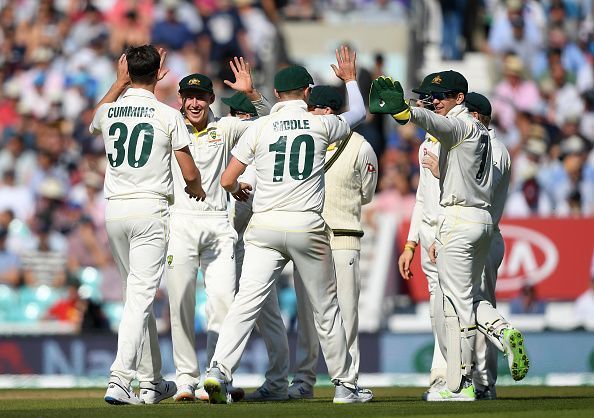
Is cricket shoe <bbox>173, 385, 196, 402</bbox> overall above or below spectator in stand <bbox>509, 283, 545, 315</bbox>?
below

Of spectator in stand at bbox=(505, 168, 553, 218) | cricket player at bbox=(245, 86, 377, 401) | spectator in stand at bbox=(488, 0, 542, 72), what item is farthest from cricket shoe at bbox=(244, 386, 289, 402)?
spectator in stand at bbox=(488, 0, 542, 72)

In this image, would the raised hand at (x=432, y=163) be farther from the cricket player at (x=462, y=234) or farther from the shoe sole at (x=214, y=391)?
the shoe sole at (x=214, y=391)

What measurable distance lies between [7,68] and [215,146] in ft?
42.0

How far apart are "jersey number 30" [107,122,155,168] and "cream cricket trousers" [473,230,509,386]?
2.60 m

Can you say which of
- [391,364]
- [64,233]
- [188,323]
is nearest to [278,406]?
[188,323]

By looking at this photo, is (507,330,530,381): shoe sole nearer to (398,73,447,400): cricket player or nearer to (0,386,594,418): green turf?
(0,386,594,418): green turf

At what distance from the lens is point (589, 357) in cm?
1552

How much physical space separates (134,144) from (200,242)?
1.12 meters

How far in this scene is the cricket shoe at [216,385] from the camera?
32.0 feet

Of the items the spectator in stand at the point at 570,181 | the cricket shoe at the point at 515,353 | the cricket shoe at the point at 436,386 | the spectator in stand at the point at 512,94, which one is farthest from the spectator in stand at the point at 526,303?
the cricket shoe at the point at 515,353

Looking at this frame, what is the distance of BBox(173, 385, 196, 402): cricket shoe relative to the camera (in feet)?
35.0

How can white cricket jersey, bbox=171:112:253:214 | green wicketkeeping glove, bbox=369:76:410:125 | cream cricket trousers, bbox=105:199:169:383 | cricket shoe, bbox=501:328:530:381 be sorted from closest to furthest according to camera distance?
green wicketkeeping glove, bbox=369:76:410:125 → cream cricket trousers, bbox=105:199:169:383 → cricket shoe, bbox=501:328:530:381 → white cricket jersey, bbox=171:112:253:214

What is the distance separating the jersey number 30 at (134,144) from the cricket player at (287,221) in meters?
0.56

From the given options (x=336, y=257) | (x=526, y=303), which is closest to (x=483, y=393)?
(x=336, y=257)
